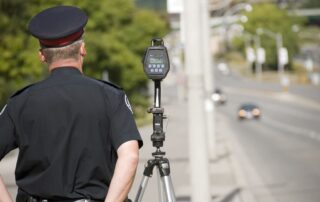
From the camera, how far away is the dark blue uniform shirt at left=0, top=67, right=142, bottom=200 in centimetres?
416

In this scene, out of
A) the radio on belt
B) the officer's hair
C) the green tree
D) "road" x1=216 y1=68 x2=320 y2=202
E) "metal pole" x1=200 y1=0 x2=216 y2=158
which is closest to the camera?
the officer's hair

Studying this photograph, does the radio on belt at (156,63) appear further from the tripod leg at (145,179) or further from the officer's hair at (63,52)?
the officer's hair at (63,52)

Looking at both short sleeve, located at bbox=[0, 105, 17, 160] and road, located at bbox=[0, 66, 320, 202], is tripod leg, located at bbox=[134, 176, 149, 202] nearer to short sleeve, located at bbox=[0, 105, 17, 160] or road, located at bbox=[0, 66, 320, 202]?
road, located at bbox=[0, 66, 320, 202]

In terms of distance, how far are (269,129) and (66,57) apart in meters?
39.8

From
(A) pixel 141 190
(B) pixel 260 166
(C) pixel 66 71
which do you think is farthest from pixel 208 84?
(C) pixel 66 71

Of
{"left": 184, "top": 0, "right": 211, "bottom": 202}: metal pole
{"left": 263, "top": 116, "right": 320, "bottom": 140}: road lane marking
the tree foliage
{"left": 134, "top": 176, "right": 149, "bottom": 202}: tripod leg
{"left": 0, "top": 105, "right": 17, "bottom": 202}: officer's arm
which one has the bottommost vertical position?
{"left": 263, "top": 116, "right": 320, "bottom": 140}: road lane marking

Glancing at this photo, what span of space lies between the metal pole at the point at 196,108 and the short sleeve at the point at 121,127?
7.23m

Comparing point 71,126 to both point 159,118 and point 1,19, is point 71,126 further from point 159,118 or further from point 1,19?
point 1,19

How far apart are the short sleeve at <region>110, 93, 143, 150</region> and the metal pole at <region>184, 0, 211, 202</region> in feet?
23.7

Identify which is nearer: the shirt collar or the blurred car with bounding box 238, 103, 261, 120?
the shirt collar

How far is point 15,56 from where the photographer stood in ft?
108

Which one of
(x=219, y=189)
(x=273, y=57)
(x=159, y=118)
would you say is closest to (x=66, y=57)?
(x=159, y=118)

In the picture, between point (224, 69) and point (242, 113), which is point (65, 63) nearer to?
point (242, 113)

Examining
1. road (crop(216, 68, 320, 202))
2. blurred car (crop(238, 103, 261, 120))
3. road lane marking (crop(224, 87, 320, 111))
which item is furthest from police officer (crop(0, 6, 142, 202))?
road lane marking (crop(224, 87, 320, 111))
